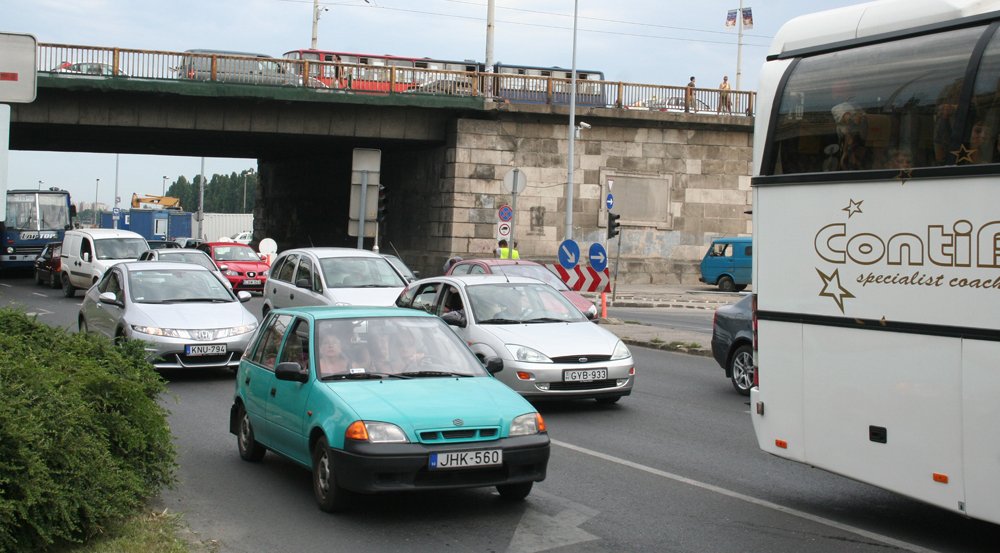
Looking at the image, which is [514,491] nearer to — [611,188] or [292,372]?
[292,372]

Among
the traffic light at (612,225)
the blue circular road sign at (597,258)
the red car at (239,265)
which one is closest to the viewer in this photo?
the blue circular road sign at (597,258)

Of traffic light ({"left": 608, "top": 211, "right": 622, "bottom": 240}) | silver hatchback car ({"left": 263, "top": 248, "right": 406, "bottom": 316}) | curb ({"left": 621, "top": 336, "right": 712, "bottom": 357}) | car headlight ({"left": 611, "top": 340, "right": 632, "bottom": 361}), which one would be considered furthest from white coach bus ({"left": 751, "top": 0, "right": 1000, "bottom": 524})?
traffic light ({"left": 608, "top": 211, "right": 622, "bottom": 240})

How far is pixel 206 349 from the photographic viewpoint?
48.7 feet

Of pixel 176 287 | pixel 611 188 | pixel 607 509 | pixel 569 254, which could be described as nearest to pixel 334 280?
pixel 176 287

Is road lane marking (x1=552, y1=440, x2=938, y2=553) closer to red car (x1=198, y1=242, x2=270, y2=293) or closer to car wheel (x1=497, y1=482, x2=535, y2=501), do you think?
car wheel (x1=497, y1=482, x2=535, y2=501)

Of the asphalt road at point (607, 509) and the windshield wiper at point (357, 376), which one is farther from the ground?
the windshield wiper at point (357, 376)

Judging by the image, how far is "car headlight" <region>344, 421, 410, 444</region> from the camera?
287 inches

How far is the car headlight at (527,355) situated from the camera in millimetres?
12383

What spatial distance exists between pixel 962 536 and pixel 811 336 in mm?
1572

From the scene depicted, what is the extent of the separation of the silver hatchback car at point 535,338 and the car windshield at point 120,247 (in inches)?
833

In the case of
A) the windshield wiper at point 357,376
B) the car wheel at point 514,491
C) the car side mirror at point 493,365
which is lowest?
the car wheel at point 514,491

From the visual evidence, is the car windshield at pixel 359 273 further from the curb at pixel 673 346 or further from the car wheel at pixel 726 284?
the car wheel at pixel 726 284

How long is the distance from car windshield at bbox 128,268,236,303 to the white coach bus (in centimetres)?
1011

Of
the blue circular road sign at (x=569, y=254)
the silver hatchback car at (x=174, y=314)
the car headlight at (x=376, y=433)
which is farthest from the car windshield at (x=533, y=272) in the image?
the car headlight at (x=376, y=433)
